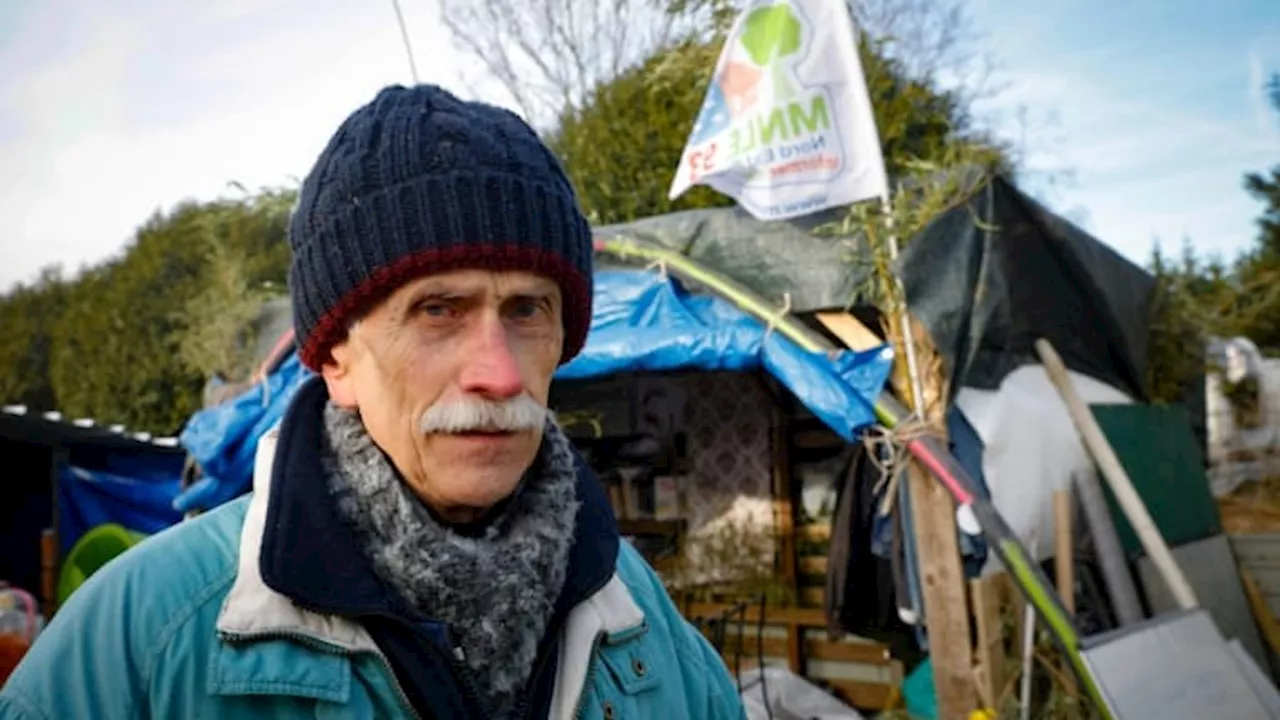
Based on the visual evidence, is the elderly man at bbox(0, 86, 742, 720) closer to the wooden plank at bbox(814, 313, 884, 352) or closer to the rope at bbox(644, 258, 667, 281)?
the wooden plank at bbox(814, 313, 884, 352)

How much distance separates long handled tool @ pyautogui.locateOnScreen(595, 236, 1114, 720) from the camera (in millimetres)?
4148

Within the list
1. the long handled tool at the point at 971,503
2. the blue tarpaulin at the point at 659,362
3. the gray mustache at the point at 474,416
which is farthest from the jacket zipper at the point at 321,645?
the long handled tool at the point at 971,503

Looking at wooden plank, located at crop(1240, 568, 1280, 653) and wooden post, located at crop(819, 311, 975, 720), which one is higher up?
wooden post, located at crop(819, 311, 975, 720)

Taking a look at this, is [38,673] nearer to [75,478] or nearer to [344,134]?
[344,134]

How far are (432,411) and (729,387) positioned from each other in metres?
6.07

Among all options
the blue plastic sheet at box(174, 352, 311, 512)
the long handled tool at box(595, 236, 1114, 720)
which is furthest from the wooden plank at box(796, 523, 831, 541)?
the blue plastic sheet at box(174, 352, 311, 512)

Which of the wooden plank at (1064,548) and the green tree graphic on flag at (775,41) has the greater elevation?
the green tree graphic on flag at (775,41)

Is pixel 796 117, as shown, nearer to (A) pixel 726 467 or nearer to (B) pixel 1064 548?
(B) pixel 1064 548

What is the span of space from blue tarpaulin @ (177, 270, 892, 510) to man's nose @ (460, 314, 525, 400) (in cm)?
297

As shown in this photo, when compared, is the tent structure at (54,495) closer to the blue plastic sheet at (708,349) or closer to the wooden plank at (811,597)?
the blue plastic sheet at (708,349)

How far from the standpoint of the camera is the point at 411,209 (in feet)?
4.20

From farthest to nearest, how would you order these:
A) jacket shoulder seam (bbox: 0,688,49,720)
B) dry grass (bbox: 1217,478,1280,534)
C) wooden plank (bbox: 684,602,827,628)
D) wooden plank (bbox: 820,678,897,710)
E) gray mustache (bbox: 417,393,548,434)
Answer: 1. dry grass (bbox: 1217,478,1280,534)
2. wooden plank (bbox: 684,602,827,628)
3. wooden plank (bbox: 820,678,897,710)
4. gray mustache (bbox: 417,393,548,434)
5. jacket shoulder seam (bbox: 0,688,49,720)

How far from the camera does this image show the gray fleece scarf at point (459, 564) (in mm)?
1263

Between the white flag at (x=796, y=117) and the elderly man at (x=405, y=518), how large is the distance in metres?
3.63
